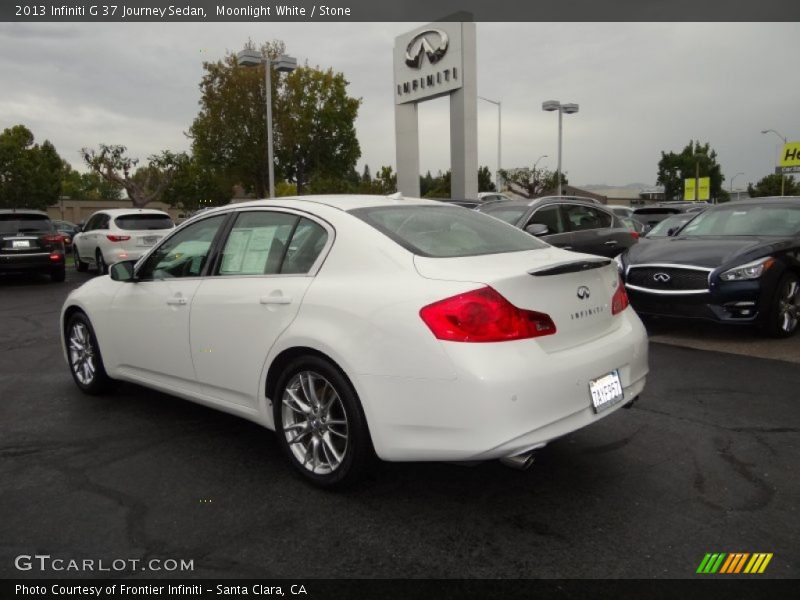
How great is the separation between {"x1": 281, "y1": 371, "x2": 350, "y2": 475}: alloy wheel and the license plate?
121 centimetres

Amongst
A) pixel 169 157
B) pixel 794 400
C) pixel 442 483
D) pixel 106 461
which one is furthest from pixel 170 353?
pixel 169 157

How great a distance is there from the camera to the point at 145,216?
15.3m

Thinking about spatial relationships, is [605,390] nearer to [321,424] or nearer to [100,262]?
[321,424]

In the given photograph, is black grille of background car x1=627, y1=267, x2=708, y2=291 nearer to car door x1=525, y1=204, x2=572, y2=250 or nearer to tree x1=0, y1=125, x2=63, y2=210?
car door x1=525, y1=204, x2=572, y2=250

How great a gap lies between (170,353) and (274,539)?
1.79 m

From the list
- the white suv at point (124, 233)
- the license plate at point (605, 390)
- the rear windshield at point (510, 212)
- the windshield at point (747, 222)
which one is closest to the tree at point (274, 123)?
the white suv at point (124, 233)

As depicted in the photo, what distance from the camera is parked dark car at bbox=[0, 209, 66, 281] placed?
14219 millimetres

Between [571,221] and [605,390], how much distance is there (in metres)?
7.22

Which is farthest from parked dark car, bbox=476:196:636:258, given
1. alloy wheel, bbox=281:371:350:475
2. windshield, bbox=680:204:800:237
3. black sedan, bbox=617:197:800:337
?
alloy wheel, bbox=281:371:350:475

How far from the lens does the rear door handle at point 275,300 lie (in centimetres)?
348

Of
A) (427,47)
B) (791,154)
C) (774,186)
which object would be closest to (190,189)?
(427,47)

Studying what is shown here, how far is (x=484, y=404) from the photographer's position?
280 cm
